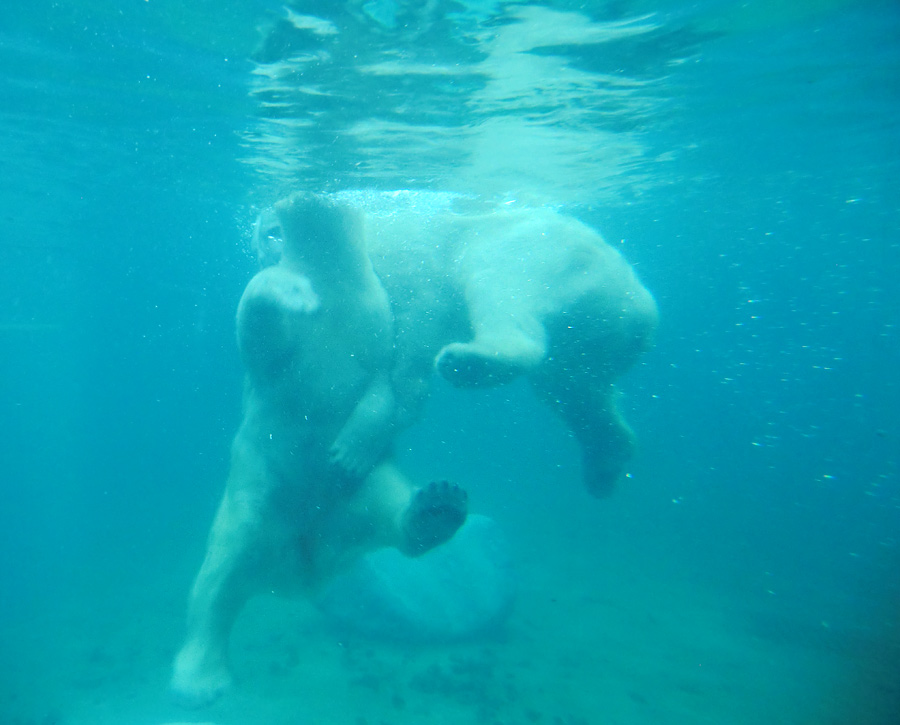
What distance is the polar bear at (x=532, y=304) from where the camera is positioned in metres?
4.71

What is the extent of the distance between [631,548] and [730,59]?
11.7 m

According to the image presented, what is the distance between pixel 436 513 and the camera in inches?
145

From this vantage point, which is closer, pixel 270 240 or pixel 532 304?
pixel 532 304

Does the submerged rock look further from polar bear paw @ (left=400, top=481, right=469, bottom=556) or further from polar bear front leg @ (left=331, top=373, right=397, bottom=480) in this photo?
polar bear paw @ (left=400, top=481, right=469, bottom=556)

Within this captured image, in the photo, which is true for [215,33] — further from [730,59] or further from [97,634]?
[97,634]

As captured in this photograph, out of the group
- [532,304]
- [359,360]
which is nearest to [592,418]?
[532,304]

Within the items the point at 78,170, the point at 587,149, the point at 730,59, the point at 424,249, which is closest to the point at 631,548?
the point at 587,149

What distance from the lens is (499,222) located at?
222 inches

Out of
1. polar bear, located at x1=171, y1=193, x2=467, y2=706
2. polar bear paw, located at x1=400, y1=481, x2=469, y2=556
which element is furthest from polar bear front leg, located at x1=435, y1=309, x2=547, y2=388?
polar bear, located at x1=171, y1=193, x2=467, y2=706

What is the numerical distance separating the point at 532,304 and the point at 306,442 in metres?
2.10

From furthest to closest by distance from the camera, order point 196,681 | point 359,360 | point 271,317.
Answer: point 359,360, point 271,317, point 196,681

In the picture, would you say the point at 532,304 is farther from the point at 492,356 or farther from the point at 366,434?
the point at 366,434

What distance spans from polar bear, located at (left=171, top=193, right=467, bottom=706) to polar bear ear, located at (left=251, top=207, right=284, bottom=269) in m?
0.53

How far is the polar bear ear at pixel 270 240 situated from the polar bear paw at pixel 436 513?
2.71 metres
